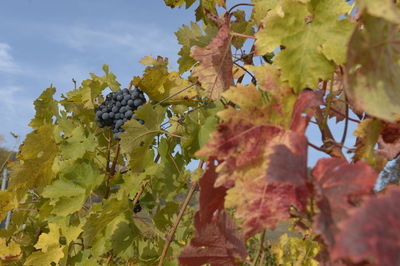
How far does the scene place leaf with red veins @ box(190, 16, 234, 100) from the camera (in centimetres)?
135

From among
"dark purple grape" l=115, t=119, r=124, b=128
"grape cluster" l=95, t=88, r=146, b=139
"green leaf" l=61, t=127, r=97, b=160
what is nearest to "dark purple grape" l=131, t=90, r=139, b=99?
"grape cluster" l=95, t=88, r=146, b=139

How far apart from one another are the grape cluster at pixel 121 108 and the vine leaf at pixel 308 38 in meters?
0.92

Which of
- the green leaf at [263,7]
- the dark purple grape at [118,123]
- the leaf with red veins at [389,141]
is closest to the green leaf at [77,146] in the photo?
the dark purple grape at [118,123]

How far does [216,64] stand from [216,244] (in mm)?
558

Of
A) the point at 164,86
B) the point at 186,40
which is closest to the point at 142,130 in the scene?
the point at 164,86

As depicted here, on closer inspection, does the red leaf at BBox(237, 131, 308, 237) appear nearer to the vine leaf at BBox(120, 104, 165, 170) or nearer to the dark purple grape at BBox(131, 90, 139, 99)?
the vine leaf at BBox(120, 104, 165, 170)

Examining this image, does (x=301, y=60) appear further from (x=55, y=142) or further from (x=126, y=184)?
(x=55, y=142)

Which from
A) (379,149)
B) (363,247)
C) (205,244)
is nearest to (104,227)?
(205,244)

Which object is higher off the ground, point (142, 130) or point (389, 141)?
point (142, 130)

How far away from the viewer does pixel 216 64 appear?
1362 millimetres

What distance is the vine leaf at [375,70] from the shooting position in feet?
2.20

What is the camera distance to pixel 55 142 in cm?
216

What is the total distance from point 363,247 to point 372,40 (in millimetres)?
359

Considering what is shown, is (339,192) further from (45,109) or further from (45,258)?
(45,109)
